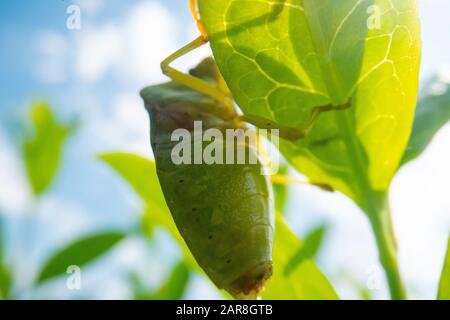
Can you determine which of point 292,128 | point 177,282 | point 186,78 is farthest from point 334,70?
point 177,282

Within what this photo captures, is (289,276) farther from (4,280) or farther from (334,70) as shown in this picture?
(4,280)

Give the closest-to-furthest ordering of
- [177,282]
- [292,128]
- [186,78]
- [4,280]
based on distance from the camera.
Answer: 1. [292,128]
2. [186,78]
3. [177,282]
4. [4,280]

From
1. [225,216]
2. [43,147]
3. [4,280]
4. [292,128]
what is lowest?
[4,280]

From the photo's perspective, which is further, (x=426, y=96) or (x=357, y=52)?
(x=426, y=96)

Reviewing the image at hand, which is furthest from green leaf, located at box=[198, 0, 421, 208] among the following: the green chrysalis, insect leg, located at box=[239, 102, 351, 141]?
the green chrysalis

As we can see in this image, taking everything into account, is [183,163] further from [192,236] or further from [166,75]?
[166,75]

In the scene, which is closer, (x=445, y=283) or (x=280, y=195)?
(x=445, y=283)

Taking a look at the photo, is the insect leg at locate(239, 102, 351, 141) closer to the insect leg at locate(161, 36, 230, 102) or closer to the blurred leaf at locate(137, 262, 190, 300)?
the insect leg at locate(161, 36, 230, 102)
